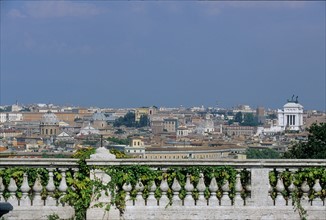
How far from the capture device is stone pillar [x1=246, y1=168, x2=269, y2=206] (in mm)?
10000

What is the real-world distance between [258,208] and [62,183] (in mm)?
2392

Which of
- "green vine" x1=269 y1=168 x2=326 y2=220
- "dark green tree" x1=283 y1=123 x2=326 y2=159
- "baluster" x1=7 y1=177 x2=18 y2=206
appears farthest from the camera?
"dark green tree" x1=283 y1=123 x2=326 y2=159

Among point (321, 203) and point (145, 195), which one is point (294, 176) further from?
point (145, 195)

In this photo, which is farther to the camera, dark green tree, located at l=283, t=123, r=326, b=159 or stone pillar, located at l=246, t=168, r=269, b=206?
dark green tree, located at l=283, t=123, r=326, b=159

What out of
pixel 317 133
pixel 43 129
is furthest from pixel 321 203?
pixel 43 129

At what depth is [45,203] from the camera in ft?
32.8

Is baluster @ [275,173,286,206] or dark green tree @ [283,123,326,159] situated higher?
dark green tree @ [283,123,326,159]

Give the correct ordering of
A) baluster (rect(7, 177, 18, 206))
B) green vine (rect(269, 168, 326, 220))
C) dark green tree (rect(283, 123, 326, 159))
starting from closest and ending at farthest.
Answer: baluster (rect(7, 177, 18, 206)) < green vine (rect(269, 168, 326, 220)) < dark green tree (rect(283, 123, 326, 159))

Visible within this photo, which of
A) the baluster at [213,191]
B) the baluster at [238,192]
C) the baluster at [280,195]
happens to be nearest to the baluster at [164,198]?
the baluster at [213,191]

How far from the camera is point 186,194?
33.0 ft

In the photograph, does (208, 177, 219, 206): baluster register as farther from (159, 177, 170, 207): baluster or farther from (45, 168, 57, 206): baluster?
(45, 168, 57, 206): baluster

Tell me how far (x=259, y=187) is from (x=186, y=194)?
89 cm

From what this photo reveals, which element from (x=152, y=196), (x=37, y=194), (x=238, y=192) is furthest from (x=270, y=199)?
(x=37, y=194)

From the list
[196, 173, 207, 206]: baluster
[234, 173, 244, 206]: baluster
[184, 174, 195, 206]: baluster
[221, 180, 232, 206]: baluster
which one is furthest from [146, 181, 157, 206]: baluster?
[234, 173, 244, 206]: baluster
